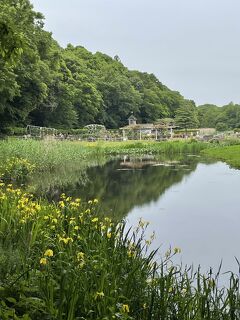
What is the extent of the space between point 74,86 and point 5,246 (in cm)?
5661

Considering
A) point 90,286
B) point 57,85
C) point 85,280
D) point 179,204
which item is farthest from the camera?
point 57,85

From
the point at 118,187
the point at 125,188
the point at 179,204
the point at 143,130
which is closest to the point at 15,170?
Result: the point at 118,187

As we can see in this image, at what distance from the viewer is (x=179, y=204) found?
15.1 metres

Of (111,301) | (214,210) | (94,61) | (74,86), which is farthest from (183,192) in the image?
(94,61)

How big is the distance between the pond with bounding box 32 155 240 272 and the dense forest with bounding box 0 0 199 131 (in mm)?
4003

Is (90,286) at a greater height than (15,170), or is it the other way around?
(15,170)

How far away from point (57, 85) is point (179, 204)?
39.3 meters

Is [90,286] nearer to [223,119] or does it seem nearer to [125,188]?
[125,188]

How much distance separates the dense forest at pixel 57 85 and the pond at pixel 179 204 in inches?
158

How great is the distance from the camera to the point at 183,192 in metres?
18.0

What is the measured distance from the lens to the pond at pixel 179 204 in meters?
9.57

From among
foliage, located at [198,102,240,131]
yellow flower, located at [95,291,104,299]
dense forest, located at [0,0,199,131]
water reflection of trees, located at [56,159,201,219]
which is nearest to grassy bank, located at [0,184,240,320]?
yellow flower, located at [95,291,104,299]

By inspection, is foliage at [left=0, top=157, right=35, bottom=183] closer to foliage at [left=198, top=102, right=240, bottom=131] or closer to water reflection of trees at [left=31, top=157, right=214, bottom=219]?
water reflection of trees at [left=31, top=157, right=214, bottom=219]

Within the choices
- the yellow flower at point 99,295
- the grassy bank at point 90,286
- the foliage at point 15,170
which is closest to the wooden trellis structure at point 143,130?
the foliage at point 15,170
